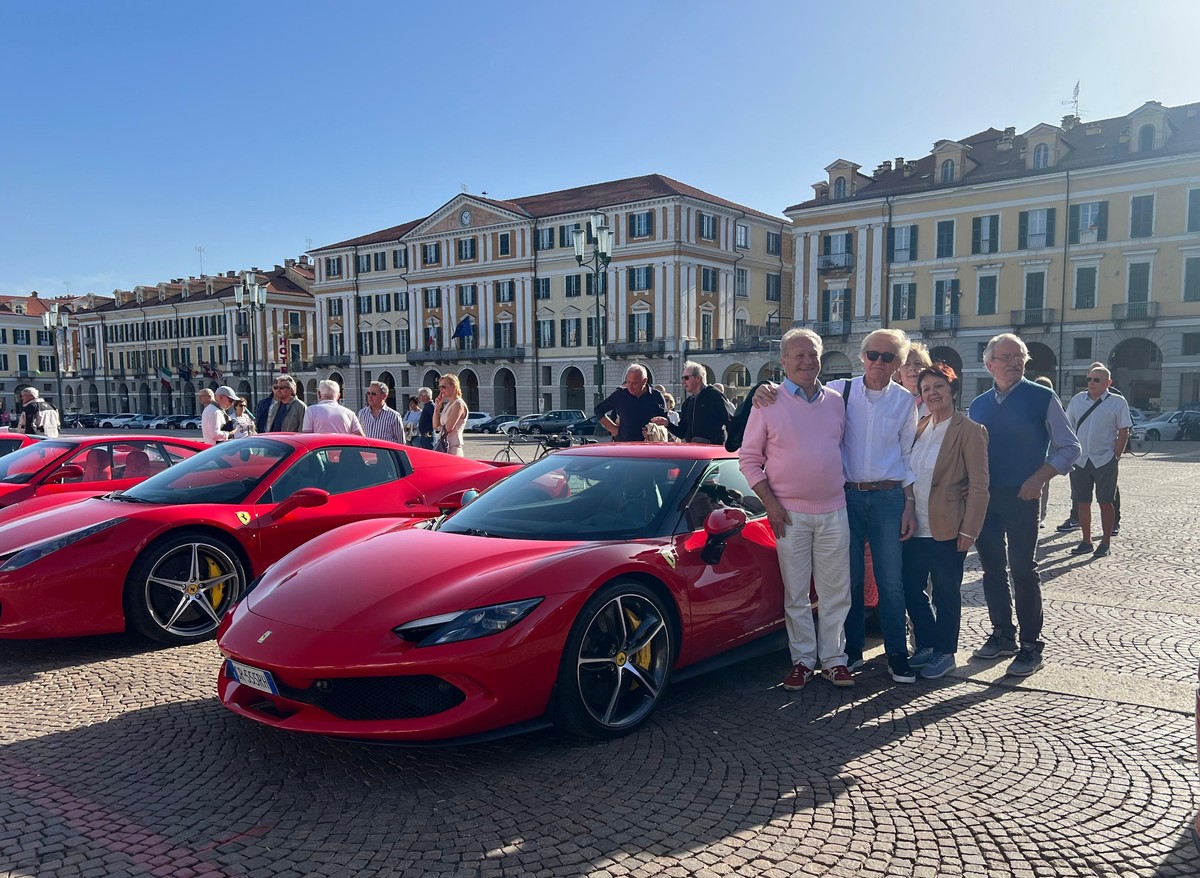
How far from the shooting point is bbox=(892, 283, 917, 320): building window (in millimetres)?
47312

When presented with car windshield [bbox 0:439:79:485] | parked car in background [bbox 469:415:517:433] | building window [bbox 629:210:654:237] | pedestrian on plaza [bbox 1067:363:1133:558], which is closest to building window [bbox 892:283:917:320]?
building window [bbox 629:210:654:237]

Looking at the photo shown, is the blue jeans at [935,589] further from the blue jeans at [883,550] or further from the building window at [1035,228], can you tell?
the building window at [1035,228]

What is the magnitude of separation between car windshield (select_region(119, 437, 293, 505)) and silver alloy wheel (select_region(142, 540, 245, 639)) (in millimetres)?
436

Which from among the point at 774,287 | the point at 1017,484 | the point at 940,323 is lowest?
the point at 1017,484

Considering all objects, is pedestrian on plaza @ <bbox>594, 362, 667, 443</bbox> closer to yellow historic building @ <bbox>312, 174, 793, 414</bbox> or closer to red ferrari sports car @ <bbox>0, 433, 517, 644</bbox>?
red ferrari sports car @ <bbox>0, 433, 517, 644</bbox>

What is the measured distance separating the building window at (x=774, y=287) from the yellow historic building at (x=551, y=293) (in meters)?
0.10

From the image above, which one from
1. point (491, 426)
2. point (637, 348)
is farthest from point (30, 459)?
point (637, 348)

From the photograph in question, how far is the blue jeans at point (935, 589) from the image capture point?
4672 mm

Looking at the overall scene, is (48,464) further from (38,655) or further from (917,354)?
(917,354)

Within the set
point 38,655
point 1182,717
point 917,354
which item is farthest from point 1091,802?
point 38,655

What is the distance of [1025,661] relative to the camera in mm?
4738

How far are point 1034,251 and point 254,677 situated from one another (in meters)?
48.0

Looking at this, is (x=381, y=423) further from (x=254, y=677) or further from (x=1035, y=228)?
(x=1035, y=228)

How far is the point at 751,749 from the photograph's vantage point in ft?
12.0
